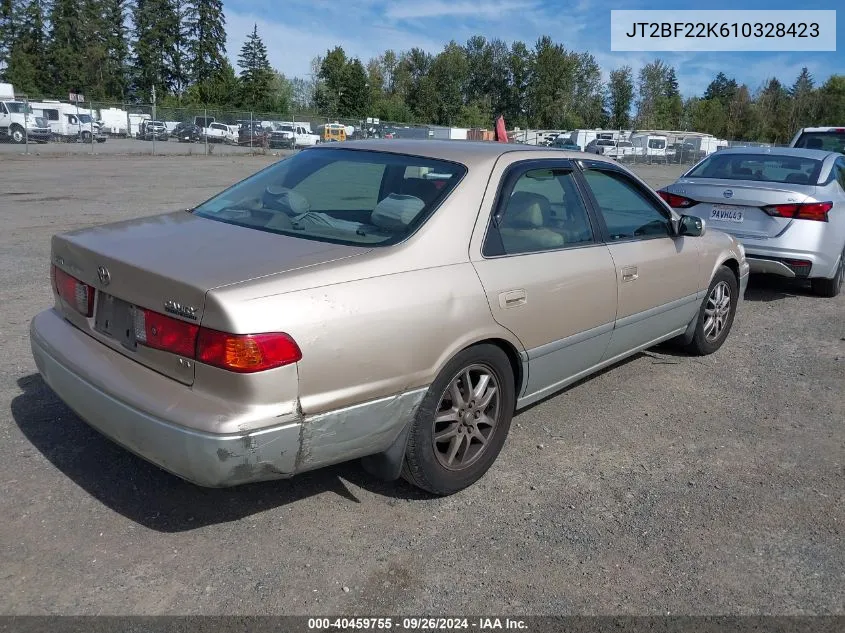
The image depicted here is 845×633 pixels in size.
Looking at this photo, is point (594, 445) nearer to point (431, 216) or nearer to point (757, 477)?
point (757, 477)

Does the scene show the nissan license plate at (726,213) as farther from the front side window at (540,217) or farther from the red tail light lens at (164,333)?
the red tail light lens at (164,333)

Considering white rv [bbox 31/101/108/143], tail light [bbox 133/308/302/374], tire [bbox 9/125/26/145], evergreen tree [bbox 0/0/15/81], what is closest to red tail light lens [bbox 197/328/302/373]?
tail light [bbox 133/308/302/374]

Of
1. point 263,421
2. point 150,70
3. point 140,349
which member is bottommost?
point 263,421

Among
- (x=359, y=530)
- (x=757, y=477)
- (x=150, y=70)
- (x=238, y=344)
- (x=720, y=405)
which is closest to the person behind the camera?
(x=238, y=344)

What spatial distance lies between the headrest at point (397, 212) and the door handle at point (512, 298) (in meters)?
0.55

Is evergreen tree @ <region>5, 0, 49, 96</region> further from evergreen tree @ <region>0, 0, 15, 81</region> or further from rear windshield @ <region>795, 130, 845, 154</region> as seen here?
rear windshield @ <region>795, 130, 845, 154</region>

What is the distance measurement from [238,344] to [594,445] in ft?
7.47

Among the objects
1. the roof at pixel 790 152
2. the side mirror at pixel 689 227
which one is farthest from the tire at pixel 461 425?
the roof at pixel 790 152

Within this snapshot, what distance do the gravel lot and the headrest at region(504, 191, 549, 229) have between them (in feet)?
4.00

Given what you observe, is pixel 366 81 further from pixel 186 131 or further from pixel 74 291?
pixel 74 291

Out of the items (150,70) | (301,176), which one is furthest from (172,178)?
(150,70)

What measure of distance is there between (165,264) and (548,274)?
1.84 metres

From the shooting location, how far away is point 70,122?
33969mm

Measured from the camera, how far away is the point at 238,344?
2602 mm
